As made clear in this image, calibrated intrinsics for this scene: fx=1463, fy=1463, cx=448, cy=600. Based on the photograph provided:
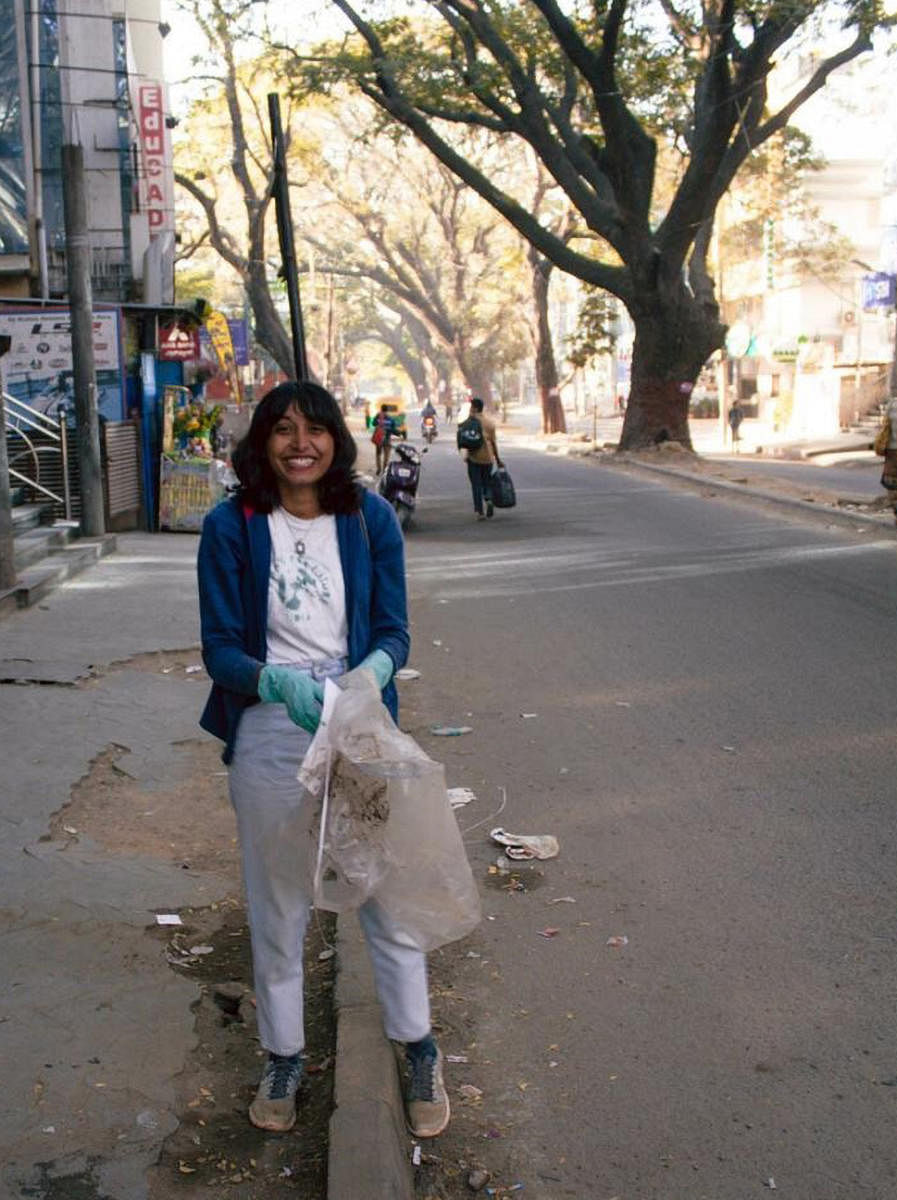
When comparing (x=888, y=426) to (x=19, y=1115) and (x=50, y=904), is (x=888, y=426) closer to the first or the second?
(x=50, y=904)

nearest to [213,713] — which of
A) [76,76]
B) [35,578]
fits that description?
[35,578]

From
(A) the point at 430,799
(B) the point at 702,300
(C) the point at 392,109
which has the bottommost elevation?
(A) the point at 430,799

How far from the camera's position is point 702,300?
1241 inches

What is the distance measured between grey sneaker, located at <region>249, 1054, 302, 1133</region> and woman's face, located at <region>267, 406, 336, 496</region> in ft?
4.53

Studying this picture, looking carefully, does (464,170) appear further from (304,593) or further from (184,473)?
(304,593)

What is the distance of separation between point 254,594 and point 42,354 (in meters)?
14.6

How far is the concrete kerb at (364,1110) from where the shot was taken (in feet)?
10.2

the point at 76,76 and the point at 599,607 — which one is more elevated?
the point at 76,76

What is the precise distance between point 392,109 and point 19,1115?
2577cm

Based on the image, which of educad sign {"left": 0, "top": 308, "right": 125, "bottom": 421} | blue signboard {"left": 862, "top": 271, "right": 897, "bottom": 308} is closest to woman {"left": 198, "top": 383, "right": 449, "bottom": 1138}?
educad sign {"left": 0, "top": 308, "right": 125, "bottom": 421}

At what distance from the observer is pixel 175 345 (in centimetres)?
2047

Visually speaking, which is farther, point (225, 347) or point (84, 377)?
point (225, 347)

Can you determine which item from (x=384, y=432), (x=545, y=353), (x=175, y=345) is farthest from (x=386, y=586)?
(x=545, y=353)

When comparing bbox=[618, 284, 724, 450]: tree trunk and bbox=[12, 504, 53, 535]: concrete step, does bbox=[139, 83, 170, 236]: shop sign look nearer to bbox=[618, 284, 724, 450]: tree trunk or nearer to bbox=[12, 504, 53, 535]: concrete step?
bbox=[618, 284, 724, 450]: tree trunk
